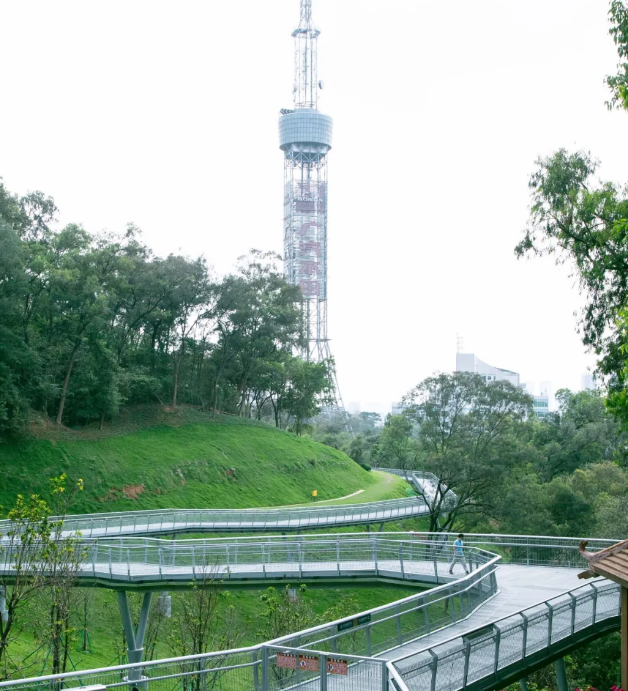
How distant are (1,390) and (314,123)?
94.5 metres

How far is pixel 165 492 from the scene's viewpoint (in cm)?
4991

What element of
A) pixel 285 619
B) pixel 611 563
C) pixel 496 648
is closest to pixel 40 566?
pixel 285 619

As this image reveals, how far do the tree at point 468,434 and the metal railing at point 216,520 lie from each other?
4.57 meters

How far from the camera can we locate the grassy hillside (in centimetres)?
4606

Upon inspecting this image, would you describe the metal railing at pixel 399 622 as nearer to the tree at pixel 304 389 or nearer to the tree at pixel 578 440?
the tree at pixel 578 440

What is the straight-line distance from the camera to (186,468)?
176 ft

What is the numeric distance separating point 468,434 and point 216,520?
15.8 m

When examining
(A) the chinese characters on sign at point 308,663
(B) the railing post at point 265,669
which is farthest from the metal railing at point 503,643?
(B) the railing post at point 265,669

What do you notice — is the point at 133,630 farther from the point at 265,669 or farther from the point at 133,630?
the point at 265,669

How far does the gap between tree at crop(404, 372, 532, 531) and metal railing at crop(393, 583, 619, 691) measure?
82.3ft

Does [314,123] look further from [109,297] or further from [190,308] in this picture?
[109,297]

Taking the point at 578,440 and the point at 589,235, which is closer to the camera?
the point at 589,235

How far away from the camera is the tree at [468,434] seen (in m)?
45.0

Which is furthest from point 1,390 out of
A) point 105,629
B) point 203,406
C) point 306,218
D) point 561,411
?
point 306,218
